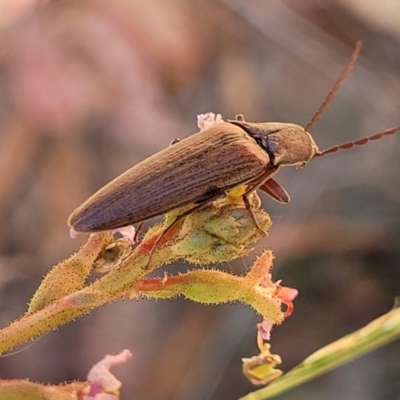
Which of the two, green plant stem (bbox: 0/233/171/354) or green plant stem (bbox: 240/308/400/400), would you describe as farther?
green plant stem (bbox: 240/308/400/400)

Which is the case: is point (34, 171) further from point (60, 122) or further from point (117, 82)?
point (117, 82)

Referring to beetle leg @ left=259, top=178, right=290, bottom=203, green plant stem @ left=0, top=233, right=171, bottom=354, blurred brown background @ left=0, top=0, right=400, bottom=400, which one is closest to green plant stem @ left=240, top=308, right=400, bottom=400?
beetle leg @ left=259, top=178, right=290, bottom=203

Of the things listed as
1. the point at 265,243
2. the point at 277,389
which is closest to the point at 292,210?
the point at 265,243

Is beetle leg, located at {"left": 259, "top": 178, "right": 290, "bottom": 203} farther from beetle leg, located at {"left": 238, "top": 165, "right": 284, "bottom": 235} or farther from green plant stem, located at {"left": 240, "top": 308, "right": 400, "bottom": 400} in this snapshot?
green plant stem, located at {"left": 240, "top": 308, "right": 400, "bottom": 400}

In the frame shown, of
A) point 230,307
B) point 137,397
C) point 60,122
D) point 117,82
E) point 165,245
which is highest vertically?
point 117,82

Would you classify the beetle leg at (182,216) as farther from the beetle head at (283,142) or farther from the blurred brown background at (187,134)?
the blurred brown background at (187,134)

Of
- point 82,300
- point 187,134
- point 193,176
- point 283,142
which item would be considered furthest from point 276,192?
point 187,134
